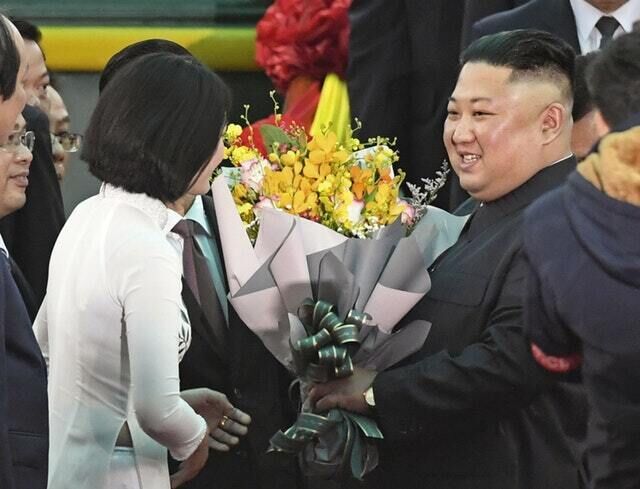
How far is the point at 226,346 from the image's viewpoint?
317cm

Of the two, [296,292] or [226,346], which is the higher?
[296,292]

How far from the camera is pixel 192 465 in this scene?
2904 mm

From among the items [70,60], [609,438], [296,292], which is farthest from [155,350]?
[70,60]

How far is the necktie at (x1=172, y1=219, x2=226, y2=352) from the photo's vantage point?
10.3 ft

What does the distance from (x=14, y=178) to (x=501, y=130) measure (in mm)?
1009

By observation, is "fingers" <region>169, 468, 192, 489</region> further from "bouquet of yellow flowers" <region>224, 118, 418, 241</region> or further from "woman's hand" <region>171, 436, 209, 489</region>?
"bouquet of yellow flowers" <region>224, 118, 418, 241</region>

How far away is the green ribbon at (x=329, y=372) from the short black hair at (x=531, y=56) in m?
0.63

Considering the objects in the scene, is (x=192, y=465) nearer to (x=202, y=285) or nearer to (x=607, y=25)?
(x=202, y=285)

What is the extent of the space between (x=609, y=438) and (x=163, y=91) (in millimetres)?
1089

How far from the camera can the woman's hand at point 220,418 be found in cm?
297

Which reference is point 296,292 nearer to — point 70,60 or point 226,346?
point 226,346

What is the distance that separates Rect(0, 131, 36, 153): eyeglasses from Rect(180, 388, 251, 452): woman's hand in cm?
60

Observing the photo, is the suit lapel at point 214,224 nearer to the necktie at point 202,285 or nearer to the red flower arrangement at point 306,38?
the necktie at point 202,285

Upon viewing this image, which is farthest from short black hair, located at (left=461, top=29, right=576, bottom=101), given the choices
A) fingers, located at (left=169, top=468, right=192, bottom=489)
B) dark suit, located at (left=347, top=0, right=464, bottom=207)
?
dark suit, located at (left=347, top=0, right=464, bottom=207)
